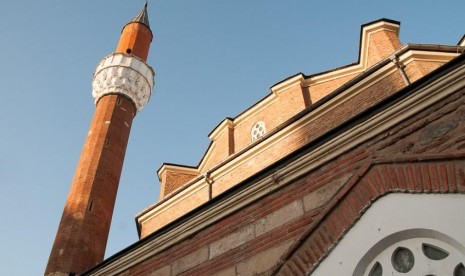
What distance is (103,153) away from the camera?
37.2 ft

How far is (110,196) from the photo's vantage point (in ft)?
35.5

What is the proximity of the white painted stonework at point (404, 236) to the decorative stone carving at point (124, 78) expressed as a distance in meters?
11.0

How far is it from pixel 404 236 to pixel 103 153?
9.55 metres

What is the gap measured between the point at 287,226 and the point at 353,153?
799 millimetres

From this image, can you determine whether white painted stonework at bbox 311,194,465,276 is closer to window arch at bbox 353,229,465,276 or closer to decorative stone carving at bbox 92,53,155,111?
window arch at bbox 353,229,465,276

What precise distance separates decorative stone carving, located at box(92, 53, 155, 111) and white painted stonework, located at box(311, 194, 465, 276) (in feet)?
36.2

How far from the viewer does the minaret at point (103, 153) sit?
941cm

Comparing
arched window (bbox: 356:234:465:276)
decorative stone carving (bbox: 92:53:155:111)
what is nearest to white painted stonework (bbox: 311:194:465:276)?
arched window (bbox: 356:234:465:276)

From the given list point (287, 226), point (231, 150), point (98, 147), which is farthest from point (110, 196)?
point (287, 226)

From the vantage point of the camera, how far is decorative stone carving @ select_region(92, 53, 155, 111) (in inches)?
522

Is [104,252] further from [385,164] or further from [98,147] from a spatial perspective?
[385,164]

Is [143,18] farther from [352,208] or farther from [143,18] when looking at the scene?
[352,208]

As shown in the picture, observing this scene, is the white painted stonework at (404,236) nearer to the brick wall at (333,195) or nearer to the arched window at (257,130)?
the brick wall at (333,195)

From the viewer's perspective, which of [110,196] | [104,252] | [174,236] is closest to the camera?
[174,236]
